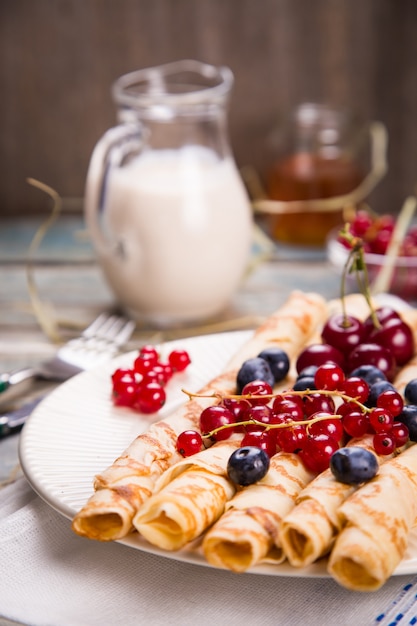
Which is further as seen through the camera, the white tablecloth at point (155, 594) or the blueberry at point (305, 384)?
the blueberry at point (305, 384)

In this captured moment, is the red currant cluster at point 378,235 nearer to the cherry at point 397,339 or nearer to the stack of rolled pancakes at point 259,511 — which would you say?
the cherry at point 397,339

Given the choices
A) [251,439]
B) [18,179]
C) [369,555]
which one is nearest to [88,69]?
[18,179]

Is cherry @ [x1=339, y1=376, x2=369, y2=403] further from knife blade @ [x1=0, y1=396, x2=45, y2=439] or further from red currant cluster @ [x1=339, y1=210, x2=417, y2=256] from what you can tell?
red currant cluster @ [x1=339, y1=210, x2=417, y2=256]

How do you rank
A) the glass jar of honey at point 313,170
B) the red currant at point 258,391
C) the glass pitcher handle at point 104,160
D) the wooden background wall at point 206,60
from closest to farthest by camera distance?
1. the red currant at point 258,391
2. the glass pitcher handle at point 104,160
3. the glass jar of honey at point 313,170
4. the wooden background wall at point 206,60

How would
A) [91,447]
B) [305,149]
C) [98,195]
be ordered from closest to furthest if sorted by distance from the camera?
1. [91,447]
2. [98,195]
3. [305,149]

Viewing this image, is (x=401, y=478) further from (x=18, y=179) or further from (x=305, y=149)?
(x=18, y=179)

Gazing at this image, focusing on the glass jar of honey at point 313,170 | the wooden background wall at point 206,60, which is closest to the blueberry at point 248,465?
the glass jar of honey at point 313,170

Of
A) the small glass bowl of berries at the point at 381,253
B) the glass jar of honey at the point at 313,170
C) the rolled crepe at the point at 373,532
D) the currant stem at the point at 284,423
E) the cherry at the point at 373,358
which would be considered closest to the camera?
the rolled crepe at the point at 373,532

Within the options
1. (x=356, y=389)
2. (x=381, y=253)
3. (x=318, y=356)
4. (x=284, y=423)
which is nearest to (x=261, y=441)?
(x=284, y=423)
